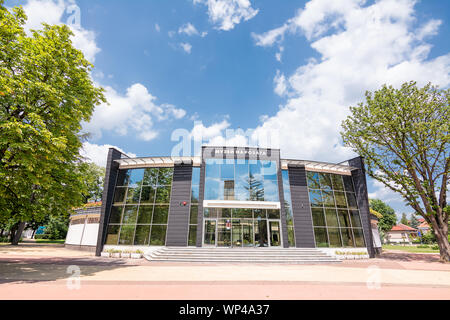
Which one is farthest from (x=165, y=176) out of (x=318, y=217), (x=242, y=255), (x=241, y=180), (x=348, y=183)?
(x=348, y=183)

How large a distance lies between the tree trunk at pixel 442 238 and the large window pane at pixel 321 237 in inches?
314

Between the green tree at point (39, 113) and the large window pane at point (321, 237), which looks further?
the large window pane at point (321, 237)

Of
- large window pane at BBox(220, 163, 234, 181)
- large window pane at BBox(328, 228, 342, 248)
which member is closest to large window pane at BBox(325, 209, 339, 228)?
large window pane at BBox(328, 228, 342, 248)

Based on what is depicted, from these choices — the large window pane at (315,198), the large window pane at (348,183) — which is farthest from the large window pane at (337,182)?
the large window pane at (315,198)

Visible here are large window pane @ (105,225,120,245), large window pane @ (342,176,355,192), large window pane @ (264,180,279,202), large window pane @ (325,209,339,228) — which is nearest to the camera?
large window pane @ (105,225,120,245)

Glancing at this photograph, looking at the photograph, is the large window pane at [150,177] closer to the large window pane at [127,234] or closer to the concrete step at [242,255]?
the large window pane at [127,234]

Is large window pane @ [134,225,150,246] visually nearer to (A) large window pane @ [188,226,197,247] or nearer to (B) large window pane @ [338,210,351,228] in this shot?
(A) large window pane @ [188,226,197,247]

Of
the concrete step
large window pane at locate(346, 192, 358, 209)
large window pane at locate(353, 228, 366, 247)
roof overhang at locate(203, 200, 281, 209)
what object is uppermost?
large window pane at locate(346, 192, 358, 209)

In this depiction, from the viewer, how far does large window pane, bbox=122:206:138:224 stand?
1847 cm

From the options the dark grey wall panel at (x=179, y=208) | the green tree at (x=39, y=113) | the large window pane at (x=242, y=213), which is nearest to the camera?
the green tree at (x=39, y=113)

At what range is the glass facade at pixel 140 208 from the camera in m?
17.9

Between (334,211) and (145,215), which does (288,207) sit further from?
(145,215)

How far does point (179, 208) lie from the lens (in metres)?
18.3

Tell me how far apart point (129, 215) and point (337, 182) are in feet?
64.5
